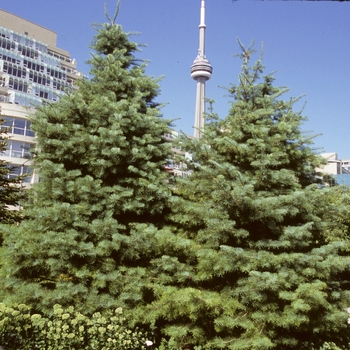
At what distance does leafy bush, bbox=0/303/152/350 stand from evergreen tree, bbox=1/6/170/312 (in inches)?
16.2

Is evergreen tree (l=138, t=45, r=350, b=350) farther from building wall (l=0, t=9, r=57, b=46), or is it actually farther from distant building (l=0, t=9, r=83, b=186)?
building wall (l=0, t=9, r=57, b=46)

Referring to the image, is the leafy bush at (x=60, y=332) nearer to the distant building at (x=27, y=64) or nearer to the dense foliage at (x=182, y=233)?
the dense foliage at (x=182, y=233)

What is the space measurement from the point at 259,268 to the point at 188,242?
1.46 meters

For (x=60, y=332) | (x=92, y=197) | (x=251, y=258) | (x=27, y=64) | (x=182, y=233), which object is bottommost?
(x=60, y=332)

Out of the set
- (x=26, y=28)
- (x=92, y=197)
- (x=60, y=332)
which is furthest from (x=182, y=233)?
(x=26, y=28)

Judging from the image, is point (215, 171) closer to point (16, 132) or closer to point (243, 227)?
point (243, 227)

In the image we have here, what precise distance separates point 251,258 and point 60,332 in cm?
375

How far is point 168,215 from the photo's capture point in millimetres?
7961

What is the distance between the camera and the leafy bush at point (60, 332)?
575 centimetres

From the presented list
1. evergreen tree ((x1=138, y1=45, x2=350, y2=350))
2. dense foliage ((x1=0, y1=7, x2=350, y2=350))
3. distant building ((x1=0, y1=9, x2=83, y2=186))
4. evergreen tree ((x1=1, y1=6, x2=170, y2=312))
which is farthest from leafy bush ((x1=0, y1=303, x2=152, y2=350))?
distant building ((x1=0, y1=9, x2=83, y2=186))

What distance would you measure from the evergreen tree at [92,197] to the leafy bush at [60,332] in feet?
1.35

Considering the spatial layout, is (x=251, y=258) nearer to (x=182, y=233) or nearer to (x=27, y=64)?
(x=182, y=233)

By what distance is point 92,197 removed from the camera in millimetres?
7289

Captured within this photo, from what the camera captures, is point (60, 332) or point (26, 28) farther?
point (26, 28)
